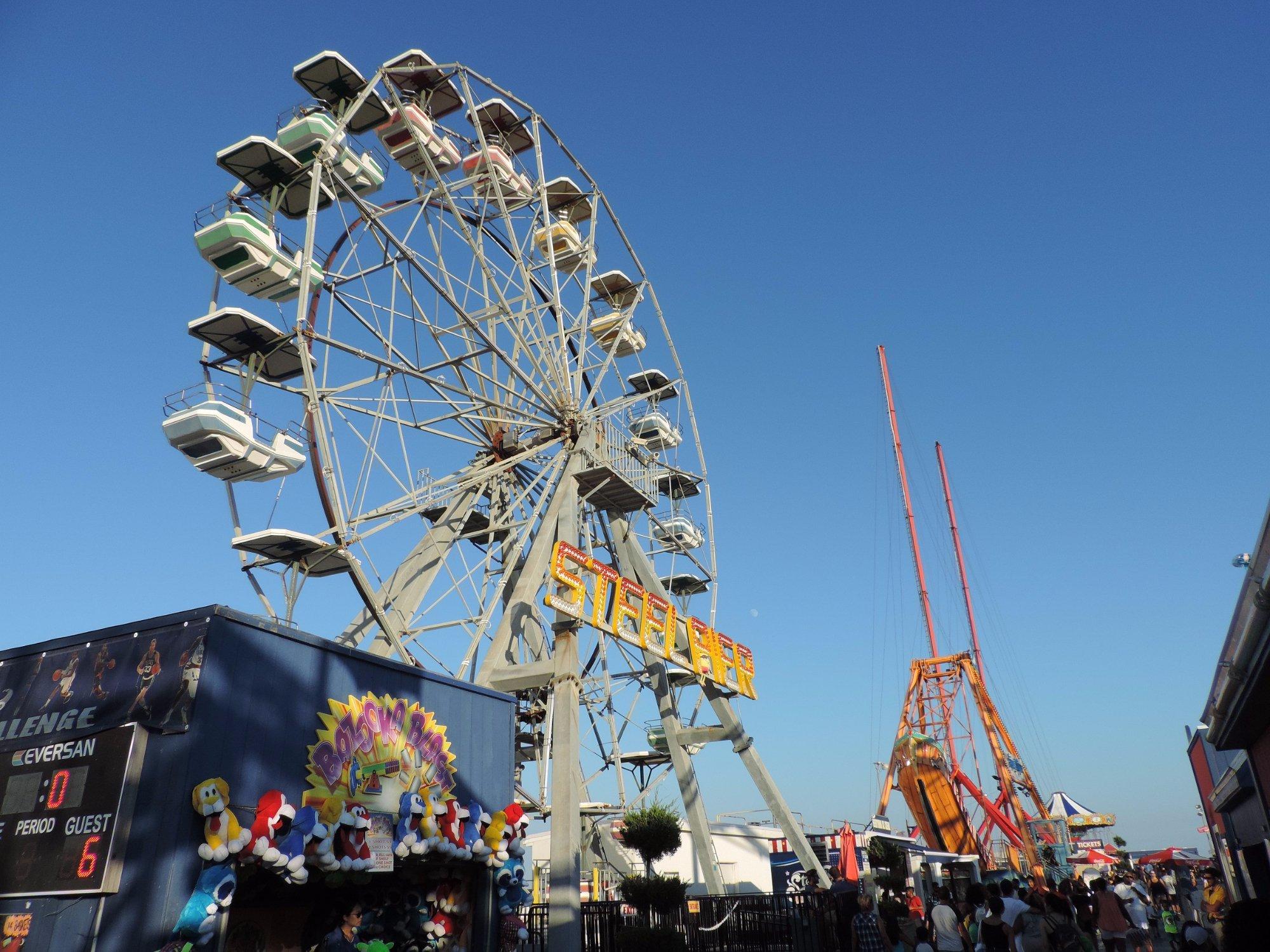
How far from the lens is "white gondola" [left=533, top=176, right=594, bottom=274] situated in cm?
2500

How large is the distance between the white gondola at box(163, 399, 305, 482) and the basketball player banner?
22.6 ft

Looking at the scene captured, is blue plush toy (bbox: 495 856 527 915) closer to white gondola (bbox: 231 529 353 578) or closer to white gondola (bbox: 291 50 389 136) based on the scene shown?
white gondola (bbox: 231 529 353 578)

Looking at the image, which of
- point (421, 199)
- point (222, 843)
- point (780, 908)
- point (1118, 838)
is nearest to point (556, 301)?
point (421, 199)

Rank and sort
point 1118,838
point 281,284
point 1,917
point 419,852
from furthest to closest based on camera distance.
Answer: point 1118,838 → point 281,284 → point 419,852 → point 1,917

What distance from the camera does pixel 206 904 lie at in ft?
24.7

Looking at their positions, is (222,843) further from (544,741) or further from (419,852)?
(544,741)

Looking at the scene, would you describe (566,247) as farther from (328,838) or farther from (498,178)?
(328,838)

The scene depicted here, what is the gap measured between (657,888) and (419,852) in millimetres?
7269

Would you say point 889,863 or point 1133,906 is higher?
point 889,863

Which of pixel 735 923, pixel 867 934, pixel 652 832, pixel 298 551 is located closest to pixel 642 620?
pixel 652 832

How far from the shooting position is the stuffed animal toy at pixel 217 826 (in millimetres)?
7676

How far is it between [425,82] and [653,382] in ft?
34.7

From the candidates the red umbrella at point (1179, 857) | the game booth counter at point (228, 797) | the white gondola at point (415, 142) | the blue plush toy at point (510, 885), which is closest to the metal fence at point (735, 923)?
the blue plush toy at point (510, 885)

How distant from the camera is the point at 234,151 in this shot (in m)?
17.1
